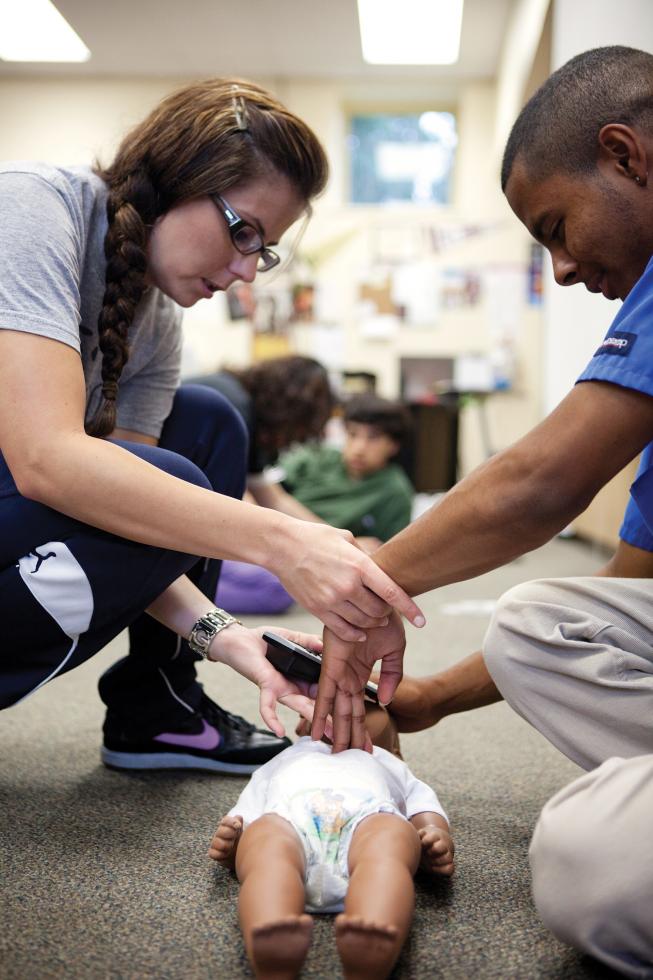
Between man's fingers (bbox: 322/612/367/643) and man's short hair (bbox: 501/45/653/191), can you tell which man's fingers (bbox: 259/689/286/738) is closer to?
man's fingers (bbox: 322/612/367/643)

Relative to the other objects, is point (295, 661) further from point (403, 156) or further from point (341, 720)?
point (403, 156)

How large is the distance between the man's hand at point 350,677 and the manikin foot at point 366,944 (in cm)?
33

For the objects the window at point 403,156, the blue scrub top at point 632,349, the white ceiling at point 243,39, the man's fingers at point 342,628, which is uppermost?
the white ceiling at point 243,39

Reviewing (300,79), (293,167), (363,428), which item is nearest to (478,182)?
(300,79)

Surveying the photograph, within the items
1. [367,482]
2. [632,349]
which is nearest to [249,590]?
[367,482]

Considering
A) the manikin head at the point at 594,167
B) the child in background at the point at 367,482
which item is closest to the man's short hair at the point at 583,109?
the manikin head at the point at 594,167

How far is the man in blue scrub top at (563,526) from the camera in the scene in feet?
2.49

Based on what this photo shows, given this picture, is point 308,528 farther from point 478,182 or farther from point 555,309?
point 478,182

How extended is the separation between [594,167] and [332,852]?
2.58ft

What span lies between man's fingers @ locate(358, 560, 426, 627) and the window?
5479 mm

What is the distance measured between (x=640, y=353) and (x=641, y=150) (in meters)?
0.27

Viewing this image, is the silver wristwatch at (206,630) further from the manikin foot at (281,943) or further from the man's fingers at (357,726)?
the manikin foot at (281,943)

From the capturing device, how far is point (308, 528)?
975 mm

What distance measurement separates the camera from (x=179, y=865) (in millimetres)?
1016
